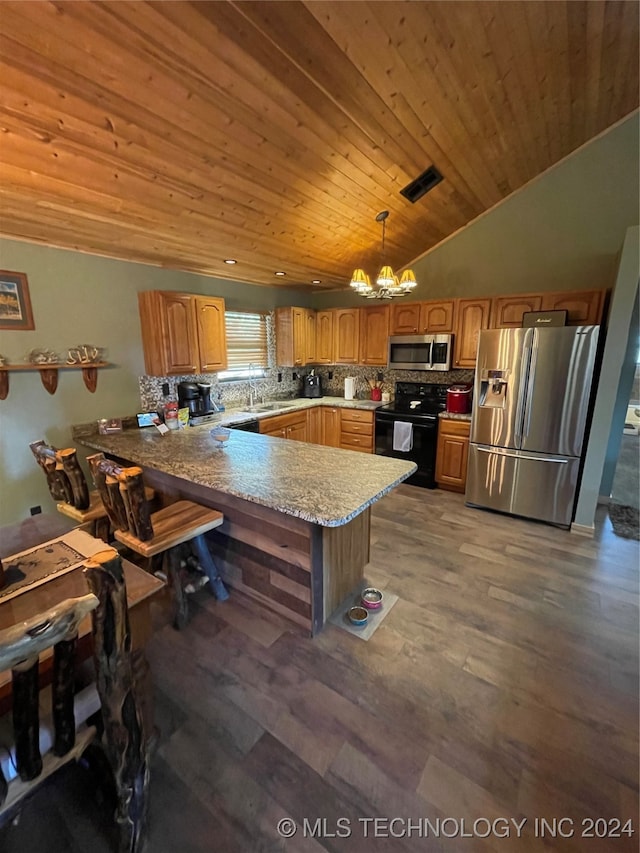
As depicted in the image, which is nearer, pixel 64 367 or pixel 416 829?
pixel 416 829

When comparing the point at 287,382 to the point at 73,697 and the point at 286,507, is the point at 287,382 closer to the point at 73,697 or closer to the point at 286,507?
the point at 286,507

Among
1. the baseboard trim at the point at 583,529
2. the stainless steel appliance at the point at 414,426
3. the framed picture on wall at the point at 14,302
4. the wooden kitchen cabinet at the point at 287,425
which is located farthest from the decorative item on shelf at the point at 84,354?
the baseboard trim at the point at 583,529

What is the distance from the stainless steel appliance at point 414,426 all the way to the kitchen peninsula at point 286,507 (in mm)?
1966

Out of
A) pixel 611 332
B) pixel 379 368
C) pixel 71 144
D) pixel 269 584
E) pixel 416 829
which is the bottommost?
pixel 416 829

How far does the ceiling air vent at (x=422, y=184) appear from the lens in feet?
9.83

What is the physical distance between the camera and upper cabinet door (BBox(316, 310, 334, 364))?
5.12 metres

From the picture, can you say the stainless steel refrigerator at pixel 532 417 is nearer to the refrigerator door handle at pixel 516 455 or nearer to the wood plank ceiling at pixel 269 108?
the refrigerator door handle at pixel 516 455

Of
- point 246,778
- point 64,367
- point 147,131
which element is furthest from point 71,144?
point 246,778

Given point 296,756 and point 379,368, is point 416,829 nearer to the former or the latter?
point 296,756

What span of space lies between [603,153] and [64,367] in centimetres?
534

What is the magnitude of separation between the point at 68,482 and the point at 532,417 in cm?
372

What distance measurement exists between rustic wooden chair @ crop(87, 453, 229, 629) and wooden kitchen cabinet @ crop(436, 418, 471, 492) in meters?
2.79

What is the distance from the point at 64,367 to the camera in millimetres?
2828

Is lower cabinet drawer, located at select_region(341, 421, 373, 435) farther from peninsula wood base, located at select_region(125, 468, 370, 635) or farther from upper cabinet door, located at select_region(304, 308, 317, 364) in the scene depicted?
peninsula wood base, located at select_region(125, 468, 370, 635)
